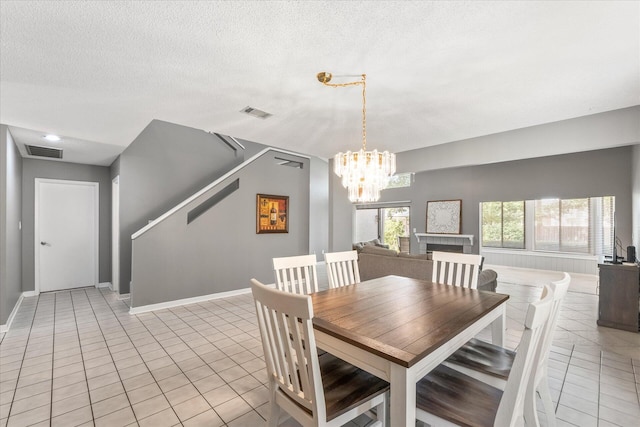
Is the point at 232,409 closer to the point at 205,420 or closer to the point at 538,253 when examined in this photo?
the point at 205,420

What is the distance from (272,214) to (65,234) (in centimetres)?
386

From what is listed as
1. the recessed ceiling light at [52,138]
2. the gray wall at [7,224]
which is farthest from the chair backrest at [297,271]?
the recessed ceiling light at [52,138]

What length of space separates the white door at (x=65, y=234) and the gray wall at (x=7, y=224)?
1168 millimetres

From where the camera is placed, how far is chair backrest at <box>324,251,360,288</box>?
271 cm

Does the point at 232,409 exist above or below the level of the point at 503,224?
below

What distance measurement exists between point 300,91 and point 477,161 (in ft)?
9.80

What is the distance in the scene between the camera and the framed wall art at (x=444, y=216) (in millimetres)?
8047

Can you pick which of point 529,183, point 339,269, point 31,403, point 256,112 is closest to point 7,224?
point 31,403

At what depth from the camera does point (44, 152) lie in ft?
15.1

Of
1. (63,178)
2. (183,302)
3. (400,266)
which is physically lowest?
(183,302)

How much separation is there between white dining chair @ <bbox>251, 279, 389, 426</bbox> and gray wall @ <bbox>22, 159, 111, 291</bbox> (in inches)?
226

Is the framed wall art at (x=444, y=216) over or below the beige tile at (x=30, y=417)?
over

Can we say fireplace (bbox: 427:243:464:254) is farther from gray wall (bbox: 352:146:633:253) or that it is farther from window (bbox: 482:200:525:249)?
window (bbox: 482:200:525:249)

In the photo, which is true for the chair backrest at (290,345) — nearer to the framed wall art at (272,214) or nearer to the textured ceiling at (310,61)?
the textured ceiling at (310,61)
